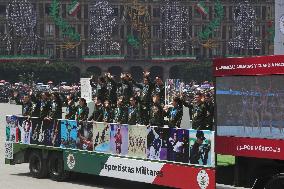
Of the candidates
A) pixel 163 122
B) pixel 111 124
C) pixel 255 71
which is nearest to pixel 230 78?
pixel 255 71

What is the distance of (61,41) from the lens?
332 ft

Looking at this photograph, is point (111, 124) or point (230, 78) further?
point (111, 124)

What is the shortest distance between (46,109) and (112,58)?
84.6 metres

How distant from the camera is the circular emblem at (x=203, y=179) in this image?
1255 centimetres

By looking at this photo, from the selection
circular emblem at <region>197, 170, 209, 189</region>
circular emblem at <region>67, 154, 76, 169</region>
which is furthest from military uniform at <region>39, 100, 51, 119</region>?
circular emblem at <region>197, 170, 209, 189</region>

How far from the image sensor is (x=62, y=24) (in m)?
98.9

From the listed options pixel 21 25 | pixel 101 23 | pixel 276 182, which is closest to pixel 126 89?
pixel 276 182

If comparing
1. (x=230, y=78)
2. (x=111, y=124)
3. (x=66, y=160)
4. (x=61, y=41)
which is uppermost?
(x=61, y=41)

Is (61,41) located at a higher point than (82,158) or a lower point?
higher

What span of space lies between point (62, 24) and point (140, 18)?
12695 millimetres

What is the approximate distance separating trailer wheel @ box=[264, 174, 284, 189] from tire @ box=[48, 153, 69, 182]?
716 cm

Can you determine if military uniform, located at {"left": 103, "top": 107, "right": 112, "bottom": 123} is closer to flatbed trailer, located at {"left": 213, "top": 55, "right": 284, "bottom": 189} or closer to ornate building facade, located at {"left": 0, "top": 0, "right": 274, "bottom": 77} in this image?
flatbed trailer, located at {"left": 213, "top": 55, "right": 284, "bottom": 189}

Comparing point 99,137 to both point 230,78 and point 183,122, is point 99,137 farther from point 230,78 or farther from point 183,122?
point 230,78

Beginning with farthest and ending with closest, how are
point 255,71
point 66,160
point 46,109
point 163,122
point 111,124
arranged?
point 46,109 < point 66,160 < point 111,124 < point 163,122 < point 255,71
